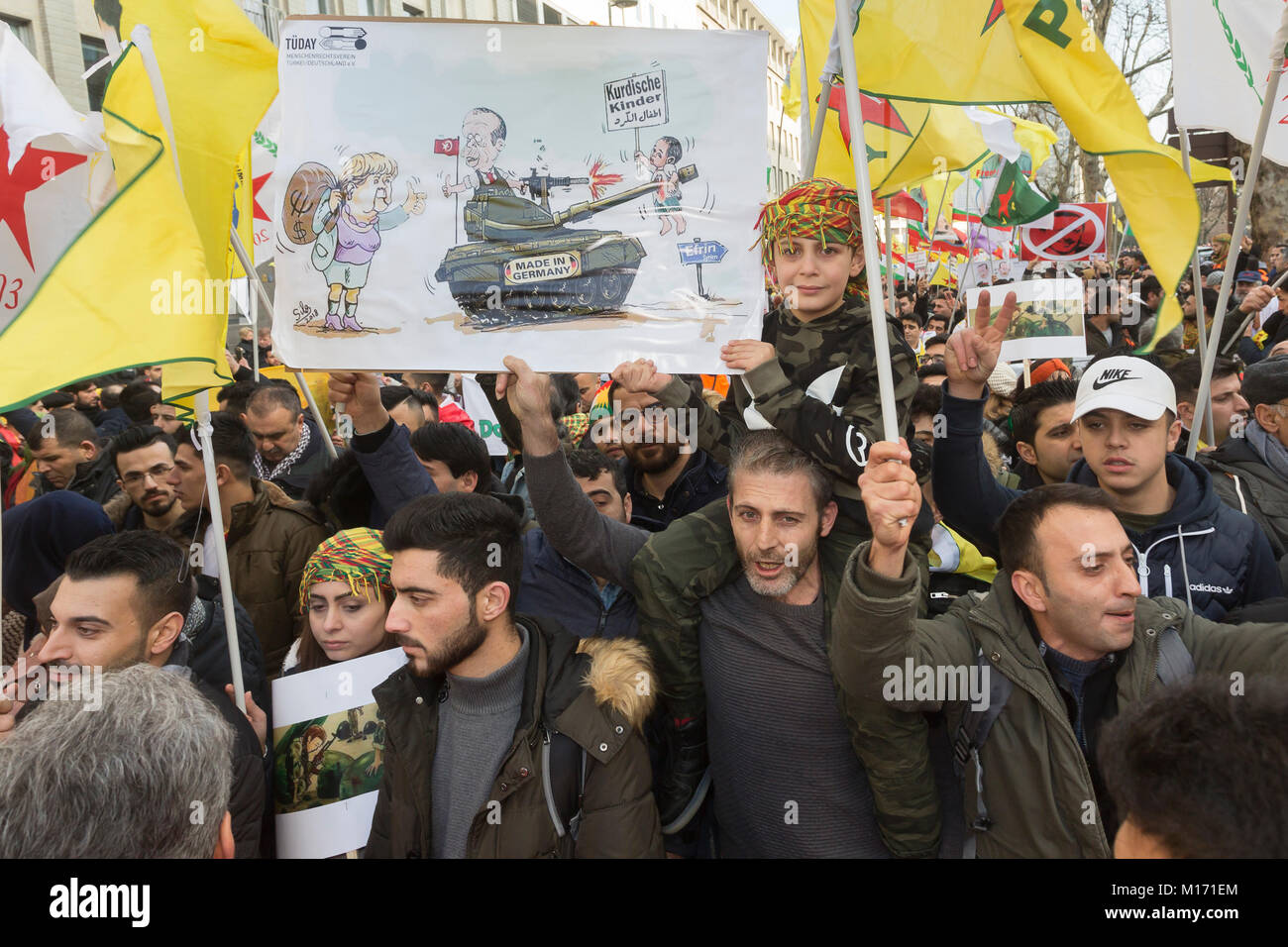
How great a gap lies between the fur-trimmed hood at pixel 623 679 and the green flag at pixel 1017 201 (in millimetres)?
7513

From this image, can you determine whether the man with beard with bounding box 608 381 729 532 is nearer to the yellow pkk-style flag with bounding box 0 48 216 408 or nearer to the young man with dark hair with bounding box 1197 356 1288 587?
the yellow pkk-style flag with bounding box 0 48 216 408

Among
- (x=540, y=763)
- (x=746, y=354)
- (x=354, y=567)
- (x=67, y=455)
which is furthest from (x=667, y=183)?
(x=67, y=455)

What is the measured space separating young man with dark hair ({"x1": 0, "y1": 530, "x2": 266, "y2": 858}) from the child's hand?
65.7 inches

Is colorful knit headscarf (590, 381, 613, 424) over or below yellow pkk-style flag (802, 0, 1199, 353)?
below

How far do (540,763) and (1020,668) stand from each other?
122cm

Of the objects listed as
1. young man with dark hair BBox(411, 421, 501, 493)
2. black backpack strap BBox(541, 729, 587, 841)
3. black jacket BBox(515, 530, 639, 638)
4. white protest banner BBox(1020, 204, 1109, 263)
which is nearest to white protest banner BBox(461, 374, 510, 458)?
young man with dark hair BBox(411, 421, 501, 493)

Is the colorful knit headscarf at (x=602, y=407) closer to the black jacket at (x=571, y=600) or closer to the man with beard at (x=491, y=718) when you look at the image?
the black jacket at (x=571, y=600)

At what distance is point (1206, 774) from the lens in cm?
136

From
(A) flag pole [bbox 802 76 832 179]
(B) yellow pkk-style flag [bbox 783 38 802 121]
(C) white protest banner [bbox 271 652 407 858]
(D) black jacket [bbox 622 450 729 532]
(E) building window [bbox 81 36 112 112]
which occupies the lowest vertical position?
(C) white protest banner [bbox 271 652 407 858]

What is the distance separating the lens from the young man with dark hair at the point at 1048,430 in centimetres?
425

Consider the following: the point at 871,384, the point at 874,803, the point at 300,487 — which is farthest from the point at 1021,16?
the point at 300,487

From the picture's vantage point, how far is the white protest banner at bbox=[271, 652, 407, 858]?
266 cm

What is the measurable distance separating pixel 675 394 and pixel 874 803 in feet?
4.11
